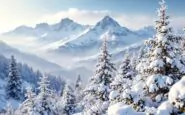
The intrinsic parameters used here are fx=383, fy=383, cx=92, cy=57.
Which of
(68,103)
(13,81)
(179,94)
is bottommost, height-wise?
(179,94)

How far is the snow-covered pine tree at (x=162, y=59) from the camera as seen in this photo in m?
15.4

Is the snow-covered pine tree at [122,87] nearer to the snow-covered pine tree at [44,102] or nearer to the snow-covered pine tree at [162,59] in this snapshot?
the snow-covered pine tree at [162,59]

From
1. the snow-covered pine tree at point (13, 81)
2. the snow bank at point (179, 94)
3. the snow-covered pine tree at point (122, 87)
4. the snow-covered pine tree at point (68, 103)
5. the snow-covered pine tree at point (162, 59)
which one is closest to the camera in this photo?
the snow bank at point (179, 94)

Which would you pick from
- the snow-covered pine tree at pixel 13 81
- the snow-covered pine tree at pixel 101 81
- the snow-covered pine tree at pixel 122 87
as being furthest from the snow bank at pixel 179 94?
the snow-covered pine tree at pixel 13 81

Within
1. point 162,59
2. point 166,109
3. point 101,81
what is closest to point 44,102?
point 101,81

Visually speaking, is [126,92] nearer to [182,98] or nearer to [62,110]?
[182,98]

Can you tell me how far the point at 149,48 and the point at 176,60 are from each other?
1341 millimetres

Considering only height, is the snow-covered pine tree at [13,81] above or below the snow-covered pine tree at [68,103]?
above

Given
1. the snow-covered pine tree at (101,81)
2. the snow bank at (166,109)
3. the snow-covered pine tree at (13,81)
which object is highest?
the snow-covered pine tree at (13,81)

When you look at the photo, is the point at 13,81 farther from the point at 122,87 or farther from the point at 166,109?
the point at 166,109

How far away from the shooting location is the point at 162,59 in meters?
16.4

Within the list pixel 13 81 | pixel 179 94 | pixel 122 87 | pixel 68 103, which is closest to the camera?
pixel 179 94

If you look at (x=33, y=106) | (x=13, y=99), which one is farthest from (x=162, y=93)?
(x=13, y=99)

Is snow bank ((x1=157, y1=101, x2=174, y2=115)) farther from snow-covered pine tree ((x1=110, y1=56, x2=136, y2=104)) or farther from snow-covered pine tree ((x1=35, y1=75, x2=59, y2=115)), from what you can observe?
snow-covered pine tree ((x1=35, y1=75, x2=59, y2=115))
